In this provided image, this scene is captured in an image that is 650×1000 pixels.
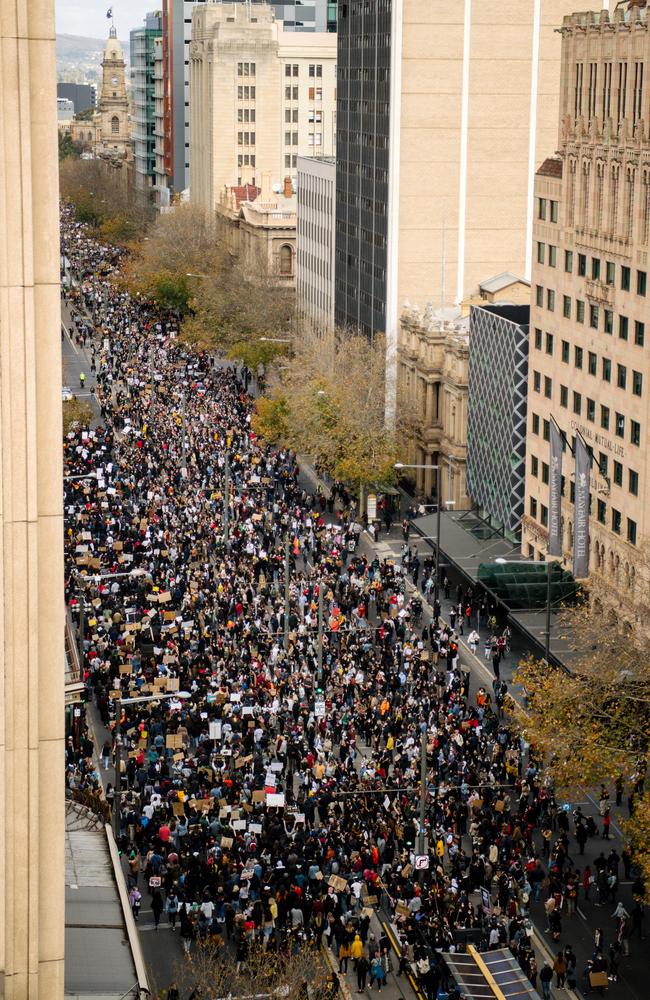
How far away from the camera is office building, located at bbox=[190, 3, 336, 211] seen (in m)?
179

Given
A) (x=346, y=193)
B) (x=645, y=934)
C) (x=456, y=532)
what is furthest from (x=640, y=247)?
(x=346, y=193)

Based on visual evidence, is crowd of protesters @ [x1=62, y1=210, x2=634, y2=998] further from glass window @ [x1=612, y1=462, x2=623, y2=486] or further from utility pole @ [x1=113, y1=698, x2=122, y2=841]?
glass window @ [x1=612, y1=462, x2=623, y2=486]

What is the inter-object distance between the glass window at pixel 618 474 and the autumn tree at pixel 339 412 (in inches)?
884

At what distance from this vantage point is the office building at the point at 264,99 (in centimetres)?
17912

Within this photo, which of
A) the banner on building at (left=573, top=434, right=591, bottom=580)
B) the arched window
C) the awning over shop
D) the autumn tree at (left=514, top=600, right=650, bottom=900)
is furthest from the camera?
the arched window

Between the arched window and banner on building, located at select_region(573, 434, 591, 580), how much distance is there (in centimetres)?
8386

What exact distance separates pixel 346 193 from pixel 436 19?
16.1 m

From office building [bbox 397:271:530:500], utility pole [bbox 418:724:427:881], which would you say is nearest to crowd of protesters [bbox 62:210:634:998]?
utility pole [bbox 418:724:427:881]

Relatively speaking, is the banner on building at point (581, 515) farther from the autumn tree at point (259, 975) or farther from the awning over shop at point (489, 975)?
the autumn tree at point (259, 975)

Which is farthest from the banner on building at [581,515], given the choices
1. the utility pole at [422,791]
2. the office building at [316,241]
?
the office building at [316,241]

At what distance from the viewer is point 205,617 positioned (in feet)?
196

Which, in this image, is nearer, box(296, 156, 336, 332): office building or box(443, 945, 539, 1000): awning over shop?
box(443, 945, 539, 1000): awning over shop

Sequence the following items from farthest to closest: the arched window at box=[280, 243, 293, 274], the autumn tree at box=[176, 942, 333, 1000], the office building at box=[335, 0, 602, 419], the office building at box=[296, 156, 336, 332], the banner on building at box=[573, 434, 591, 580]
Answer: the arched window at box=[280, 243, 293, 274]
the office building at box=[296, 156, 336, 332]
the office building at box=[335, 0, 602, 419]
the banner on building at box=[573, 434, 591, 580]
the autumn tree at box=[176, 942, 333, 1000]

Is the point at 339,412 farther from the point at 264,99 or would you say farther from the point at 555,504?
the point at 264,99
